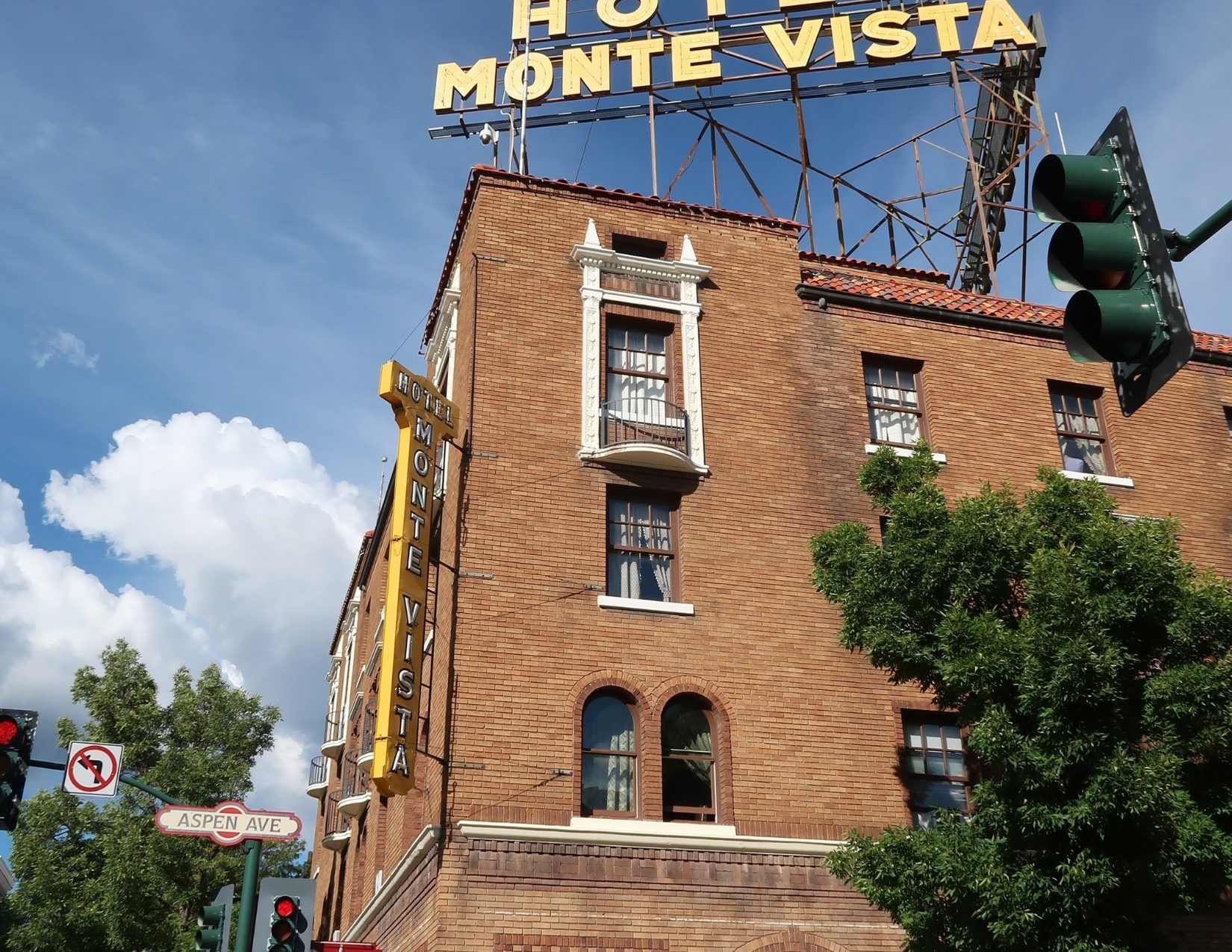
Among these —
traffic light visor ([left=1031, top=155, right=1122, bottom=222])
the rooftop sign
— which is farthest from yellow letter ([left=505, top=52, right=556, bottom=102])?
traffic light visor ([left=1031, top=155, right=1122, bottom=222])

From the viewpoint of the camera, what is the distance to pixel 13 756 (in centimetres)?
1332

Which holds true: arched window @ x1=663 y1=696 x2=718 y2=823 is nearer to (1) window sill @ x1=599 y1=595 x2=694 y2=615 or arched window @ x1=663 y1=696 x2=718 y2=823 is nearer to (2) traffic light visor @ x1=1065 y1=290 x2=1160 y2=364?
(1) window sill @ x1=599 y1=595 x2=694 y2=615

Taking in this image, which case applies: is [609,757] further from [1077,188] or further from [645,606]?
[1077,188]

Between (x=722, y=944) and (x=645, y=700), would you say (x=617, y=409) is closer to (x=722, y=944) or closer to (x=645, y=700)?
(x=645, y=700)

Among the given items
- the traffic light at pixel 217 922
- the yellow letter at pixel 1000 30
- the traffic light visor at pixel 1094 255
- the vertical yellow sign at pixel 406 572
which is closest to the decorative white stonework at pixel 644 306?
the vertical yellow sign at pixel 406 572

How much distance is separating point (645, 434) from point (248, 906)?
9.81m

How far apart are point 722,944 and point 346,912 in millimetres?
13430

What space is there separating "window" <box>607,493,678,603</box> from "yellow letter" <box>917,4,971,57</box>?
14731 millimetres

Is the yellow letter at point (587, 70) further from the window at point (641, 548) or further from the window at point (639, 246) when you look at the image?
the window at point (641, 548)

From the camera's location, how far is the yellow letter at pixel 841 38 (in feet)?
92.0

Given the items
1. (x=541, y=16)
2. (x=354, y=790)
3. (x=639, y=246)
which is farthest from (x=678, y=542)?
(x=541, y=16)

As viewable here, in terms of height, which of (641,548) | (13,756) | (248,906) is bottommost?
(248,906)

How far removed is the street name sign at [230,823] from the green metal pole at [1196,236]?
A: 1227 centimetres

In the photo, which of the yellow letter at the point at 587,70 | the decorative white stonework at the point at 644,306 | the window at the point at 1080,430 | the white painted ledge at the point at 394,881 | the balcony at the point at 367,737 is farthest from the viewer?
the yellow letter at the point at 587,70
